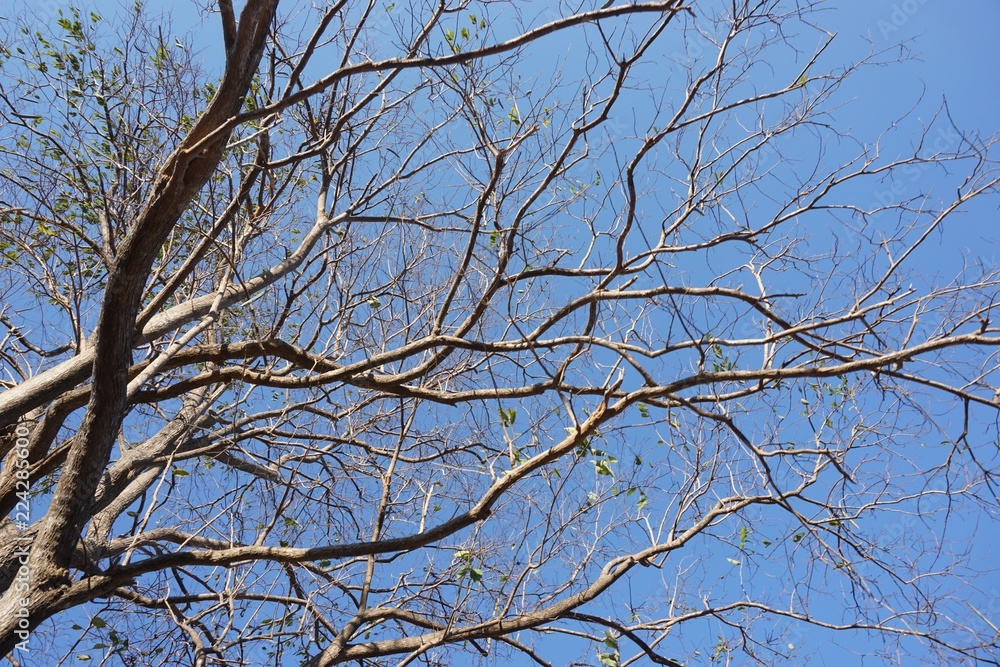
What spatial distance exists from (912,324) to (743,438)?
1.03m

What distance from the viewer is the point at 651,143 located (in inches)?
148

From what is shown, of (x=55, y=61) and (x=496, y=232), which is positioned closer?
(x=496, y=232)

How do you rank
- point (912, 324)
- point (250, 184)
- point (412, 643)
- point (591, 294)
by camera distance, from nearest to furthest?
point (912, 324) → point (591, 294) → point (412, 643) → point (250, 184)

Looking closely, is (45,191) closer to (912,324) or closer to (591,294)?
(591,294)

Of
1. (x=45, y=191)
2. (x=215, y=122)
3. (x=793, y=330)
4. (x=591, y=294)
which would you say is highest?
(x=45, y=191)

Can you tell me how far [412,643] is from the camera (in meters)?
4.54

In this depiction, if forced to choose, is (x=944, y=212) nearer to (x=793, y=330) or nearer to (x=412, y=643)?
(x=793, y=330)

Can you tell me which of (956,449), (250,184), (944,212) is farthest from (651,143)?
(250,184)

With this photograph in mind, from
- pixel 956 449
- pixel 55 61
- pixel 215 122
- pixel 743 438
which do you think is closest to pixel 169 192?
pixel 215 122

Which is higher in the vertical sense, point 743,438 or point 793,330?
point 793,330

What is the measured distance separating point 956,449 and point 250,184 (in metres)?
4.73

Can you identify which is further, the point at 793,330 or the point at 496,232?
the point at 496,232

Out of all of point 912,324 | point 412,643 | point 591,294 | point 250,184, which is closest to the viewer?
point 912,324

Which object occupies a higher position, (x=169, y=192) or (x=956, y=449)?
(x=169, y=192)
